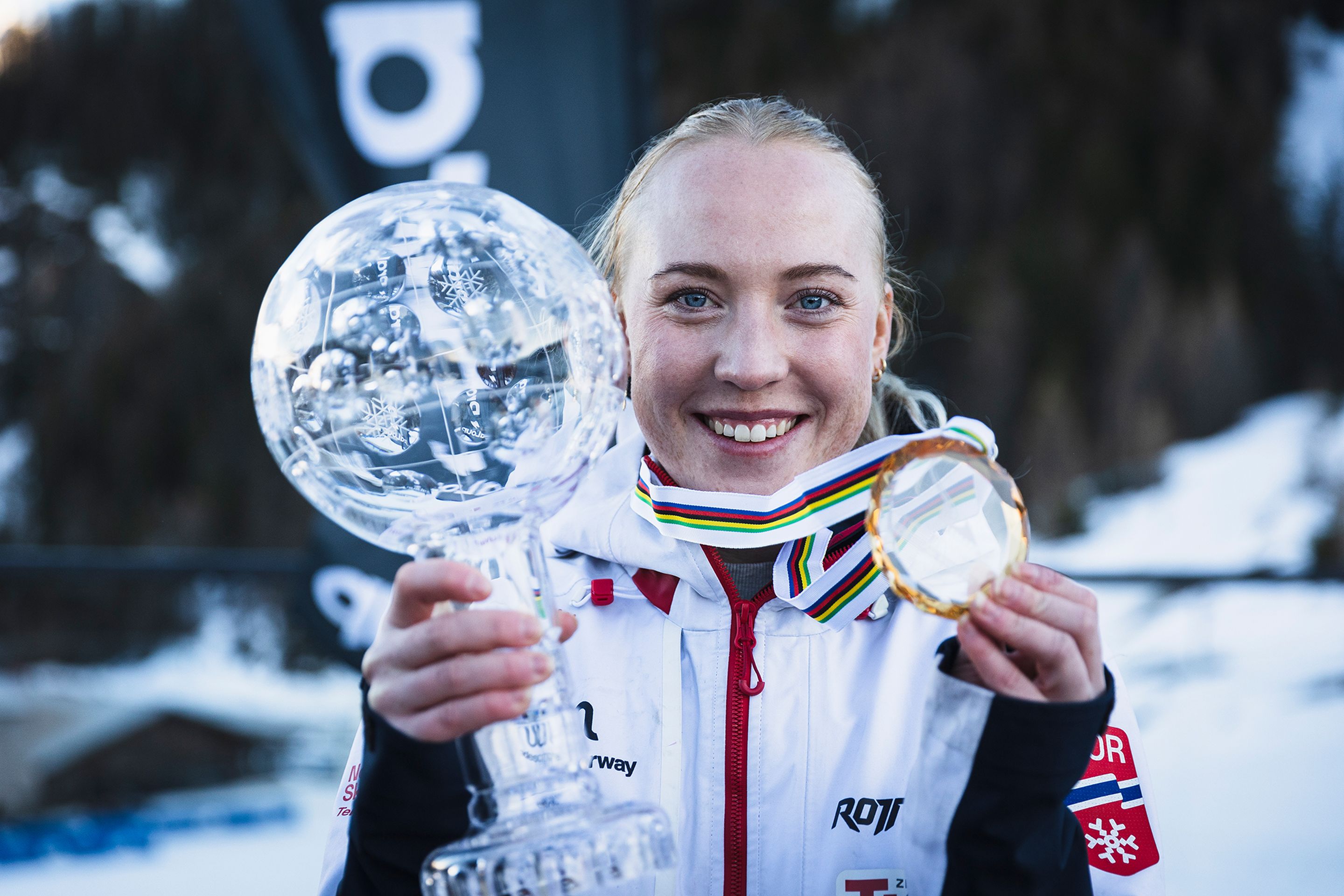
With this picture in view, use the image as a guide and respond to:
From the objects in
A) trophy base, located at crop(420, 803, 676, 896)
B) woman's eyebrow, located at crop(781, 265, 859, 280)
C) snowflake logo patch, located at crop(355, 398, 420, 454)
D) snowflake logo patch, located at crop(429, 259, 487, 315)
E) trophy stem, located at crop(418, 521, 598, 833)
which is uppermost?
woman's eyebrow, located at crop(781, 265, 859, 280)

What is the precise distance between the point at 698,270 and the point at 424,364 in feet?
1.24

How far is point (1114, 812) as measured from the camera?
3.43 ft

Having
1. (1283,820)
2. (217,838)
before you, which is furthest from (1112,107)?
(217,838)

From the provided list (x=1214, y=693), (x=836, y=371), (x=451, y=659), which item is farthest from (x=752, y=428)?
(x=1214, y=693)

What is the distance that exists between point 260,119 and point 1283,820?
427 cm

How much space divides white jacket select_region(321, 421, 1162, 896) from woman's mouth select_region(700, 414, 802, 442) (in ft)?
0.42

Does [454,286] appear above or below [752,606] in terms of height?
above

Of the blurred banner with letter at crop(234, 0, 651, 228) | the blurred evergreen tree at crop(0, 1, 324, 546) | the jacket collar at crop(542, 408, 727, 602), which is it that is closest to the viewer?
the jacket collar at crop(542, 408, 727, 602)

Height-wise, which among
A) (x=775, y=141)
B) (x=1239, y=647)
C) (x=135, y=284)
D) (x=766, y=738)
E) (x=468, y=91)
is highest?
(x=135, y=284)

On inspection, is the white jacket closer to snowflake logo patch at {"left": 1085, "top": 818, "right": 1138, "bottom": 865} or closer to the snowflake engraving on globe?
snowflake logo patch at {"left": 1085, "top": 818, "right": 1138, "bottom": 865}

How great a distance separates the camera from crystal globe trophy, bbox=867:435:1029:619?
78cm

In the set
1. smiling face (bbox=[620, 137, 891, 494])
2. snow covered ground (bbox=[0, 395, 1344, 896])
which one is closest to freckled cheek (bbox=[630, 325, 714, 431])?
smiling face (bbox=[620, 137, 891, 494])

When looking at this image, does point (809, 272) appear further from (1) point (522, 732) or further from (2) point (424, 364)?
(1) point (522, 732)

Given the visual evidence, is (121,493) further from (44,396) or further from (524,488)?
(524,488)
